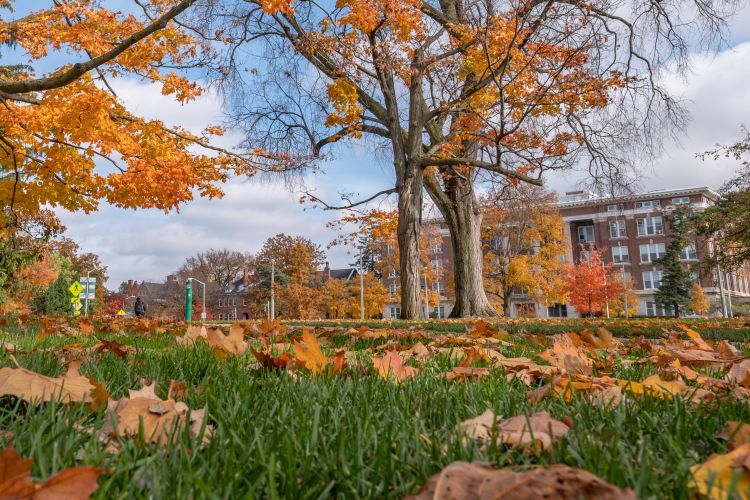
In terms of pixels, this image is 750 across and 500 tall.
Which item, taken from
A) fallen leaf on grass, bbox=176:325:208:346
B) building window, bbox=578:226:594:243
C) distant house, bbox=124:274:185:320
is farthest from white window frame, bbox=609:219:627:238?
fallen leaf on grass, bbox=176:325:208:346

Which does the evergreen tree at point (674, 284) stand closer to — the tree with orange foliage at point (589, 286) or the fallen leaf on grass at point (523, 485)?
the tree with orange foliage at point (589, 286)

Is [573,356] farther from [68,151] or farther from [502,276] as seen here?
[502,276]

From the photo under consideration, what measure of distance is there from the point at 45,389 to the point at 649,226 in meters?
64.8

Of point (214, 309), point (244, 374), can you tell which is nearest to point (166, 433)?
point (244, 374)

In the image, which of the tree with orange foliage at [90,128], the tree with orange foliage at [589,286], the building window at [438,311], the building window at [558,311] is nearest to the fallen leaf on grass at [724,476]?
the tree with orange foliage at [90,128]

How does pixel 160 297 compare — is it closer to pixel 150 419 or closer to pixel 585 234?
pixel 585 234

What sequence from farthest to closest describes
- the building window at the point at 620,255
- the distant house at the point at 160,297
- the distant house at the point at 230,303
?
the distant house at the point at 230,303 < the distant house at the point at 160,297 < the building window at the point at 620,255

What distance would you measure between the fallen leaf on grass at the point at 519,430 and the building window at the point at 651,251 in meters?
63.8

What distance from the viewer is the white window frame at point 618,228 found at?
194ft

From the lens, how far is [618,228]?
59531 mm

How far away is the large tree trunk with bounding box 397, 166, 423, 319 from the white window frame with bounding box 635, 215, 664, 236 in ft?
171

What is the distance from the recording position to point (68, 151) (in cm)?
841

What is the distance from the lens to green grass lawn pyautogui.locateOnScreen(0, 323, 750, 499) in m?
0.86

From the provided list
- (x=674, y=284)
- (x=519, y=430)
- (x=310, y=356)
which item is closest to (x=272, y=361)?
(x=310, y=356)
